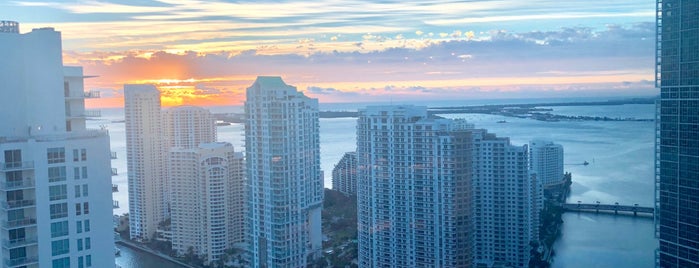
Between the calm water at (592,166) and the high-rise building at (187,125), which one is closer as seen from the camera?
the calm water at (592,166)

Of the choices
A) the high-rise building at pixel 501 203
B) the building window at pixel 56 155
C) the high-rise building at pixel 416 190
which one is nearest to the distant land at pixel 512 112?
the high-rise building at pixel 501 203

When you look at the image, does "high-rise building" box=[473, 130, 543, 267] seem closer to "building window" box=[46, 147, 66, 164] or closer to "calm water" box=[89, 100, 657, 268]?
"calm water" box=[89, 100, 657, 268]

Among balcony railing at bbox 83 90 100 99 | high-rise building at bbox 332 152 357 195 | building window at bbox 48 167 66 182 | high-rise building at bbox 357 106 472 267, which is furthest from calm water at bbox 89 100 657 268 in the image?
building window at bbox 48 167 66 182

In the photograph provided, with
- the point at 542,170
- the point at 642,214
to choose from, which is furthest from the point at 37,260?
the point at 542,170

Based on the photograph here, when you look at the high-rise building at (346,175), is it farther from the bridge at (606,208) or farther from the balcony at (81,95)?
the balcony at (81,95)

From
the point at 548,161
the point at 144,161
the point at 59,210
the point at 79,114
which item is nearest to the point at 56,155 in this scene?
the point at 59,210

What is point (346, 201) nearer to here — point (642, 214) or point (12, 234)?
point (642, 214)
